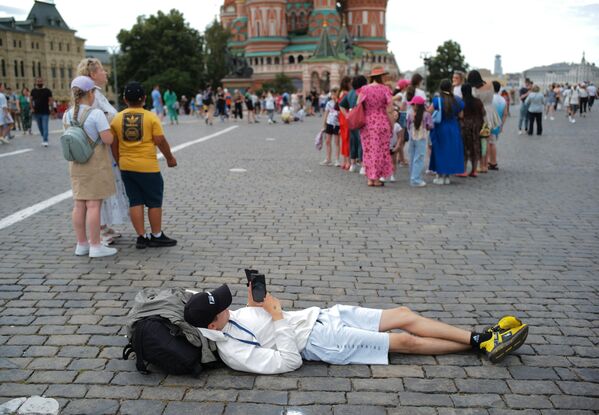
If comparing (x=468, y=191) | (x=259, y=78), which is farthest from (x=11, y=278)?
(x=259, y=78)

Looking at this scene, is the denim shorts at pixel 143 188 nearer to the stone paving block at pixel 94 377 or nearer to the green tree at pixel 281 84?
the stone paving block at pixel 94 377

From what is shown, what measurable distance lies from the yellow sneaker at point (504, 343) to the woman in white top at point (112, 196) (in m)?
4.36

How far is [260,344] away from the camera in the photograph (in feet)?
12.5

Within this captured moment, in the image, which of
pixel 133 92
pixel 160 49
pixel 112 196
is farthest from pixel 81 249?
pixel 160 49

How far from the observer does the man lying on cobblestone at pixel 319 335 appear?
148 inches

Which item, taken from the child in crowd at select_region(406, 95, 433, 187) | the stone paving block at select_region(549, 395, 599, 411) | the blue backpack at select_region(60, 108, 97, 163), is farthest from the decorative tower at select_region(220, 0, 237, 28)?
the stone paving block at select_region(549, 395, 599, 411)

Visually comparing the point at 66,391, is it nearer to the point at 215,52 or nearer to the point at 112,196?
the point at 112,196

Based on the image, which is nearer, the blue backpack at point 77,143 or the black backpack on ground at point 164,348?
the black backpack on ground at point 164,348

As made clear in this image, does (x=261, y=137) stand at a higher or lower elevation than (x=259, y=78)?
lower

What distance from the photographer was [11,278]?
565 centimetres

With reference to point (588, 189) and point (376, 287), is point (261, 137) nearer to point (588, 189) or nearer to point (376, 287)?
point (588, 189)

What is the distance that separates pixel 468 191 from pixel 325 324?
6.74m

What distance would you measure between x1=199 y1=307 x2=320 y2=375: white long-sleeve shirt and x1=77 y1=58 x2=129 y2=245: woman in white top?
3.42m

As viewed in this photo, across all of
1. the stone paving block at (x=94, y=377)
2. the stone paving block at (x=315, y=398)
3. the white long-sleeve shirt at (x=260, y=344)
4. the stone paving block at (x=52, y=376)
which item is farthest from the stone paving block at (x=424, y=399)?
the stone paving block at (x=52, y=376)
